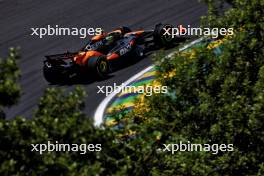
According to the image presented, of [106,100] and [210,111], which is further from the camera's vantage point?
[106,100]

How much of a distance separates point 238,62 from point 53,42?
15415mm

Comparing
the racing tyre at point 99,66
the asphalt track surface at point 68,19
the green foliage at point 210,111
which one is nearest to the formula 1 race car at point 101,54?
the racing tyre at point 99,66

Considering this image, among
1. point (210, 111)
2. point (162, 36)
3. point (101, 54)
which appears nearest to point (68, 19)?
point (162, 36)

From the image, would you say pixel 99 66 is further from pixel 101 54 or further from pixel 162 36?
pixel 162 36

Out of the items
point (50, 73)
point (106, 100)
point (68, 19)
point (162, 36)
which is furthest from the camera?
point (68, 19)

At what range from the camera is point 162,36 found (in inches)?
902

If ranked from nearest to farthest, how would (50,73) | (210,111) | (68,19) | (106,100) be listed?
(210,111) < (106,100) < (50,73) < (68,19)

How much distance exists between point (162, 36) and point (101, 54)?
2899 millimetres

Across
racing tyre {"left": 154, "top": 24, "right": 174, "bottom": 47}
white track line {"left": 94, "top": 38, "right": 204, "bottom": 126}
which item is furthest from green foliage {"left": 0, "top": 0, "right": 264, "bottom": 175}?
racing tyre {"left": 154, "top": 24, "right": 174, "bottom": 47}

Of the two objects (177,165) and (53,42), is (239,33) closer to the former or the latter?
(177,165)

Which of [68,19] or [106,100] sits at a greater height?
[68,19]

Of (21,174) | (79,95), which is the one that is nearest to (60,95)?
(79,95)

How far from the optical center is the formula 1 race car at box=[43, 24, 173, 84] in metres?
20.5

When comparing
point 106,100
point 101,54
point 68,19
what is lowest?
point 106,100
